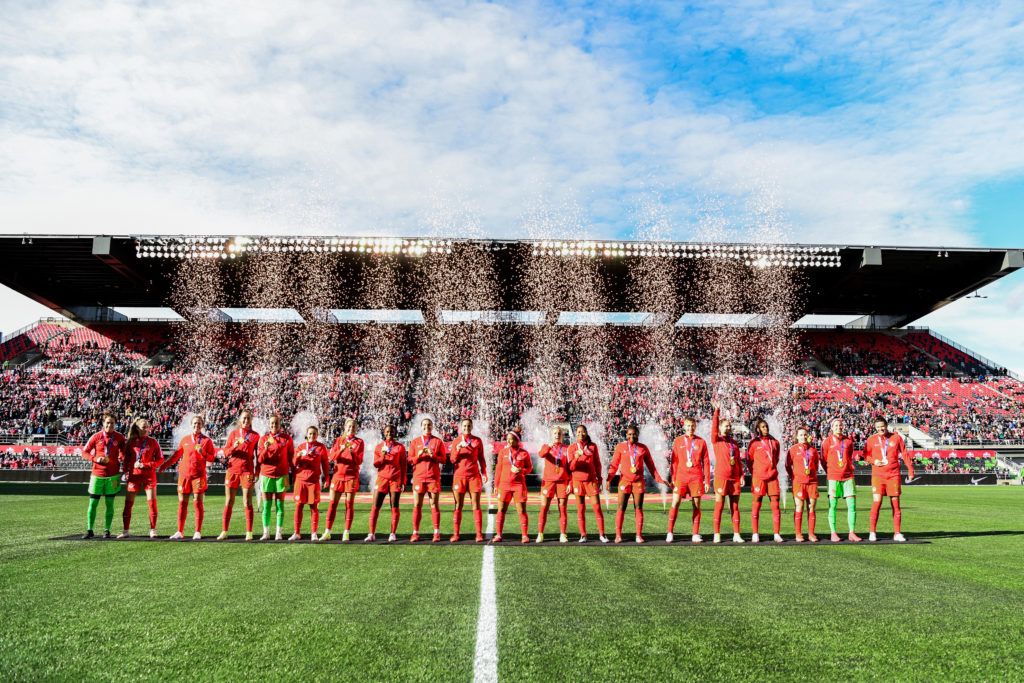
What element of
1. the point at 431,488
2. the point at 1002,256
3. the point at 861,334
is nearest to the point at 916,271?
the point at 1002,256

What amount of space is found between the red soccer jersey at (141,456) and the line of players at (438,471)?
15mm

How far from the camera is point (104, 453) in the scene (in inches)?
365

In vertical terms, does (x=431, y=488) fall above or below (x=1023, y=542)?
above

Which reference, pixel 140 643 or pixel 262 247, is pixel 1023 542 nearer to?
pixel 140 643

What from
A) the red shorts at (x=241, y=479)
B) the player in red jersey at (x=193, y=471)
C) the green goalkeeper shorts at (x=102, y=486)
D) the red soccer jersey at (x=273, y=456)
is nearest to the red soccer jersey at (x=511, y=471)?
the red soccer jersey at (x=273, y=456)

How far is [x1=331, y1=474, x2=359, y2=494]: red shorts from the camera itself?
9.36m

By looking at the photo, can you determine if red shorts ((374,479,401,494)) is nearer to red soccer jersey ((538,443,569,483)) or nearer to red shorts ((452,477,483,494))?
red shorts ((452,477,483,494))

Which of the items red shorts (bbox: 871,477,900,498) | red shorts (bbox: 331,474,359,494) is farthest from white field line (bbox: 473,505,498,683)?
red shorts (bbox: 871,477,900,498)

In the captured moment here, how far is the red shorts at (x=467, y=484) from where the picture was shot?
366 inches

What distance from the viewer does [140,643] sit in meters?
4.23

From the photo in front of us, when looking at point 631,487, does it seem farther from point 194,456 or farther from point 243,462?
point 194,456

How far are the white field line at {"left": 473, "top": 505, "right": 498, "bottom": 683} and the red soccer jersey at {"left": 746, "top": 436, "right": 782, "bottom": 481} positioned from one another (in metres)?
4.72

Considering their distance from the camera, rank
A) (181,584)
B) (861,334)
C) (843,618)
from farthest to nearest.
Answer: (861,334), (181,584), (843,618)

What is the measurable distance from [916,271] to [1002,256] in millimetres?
3372
